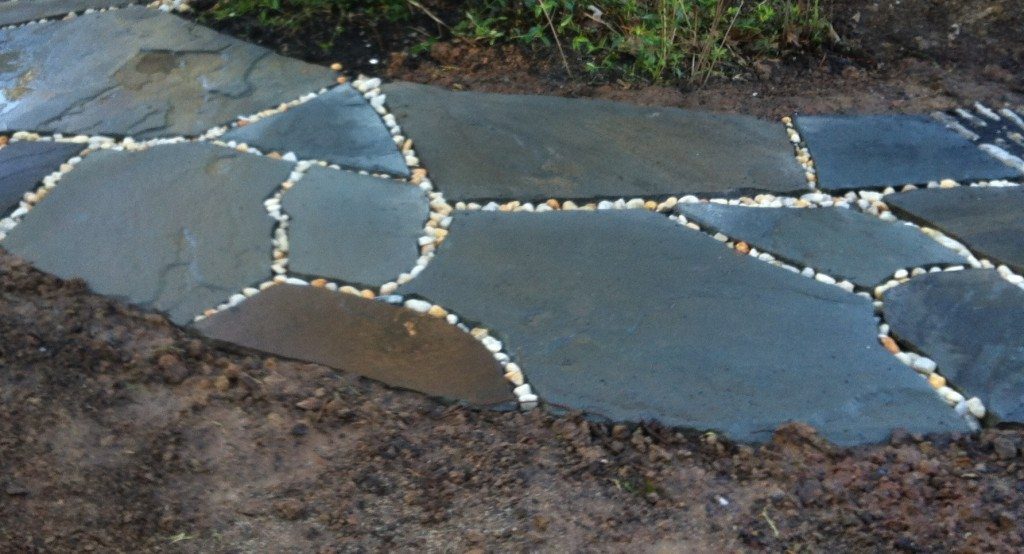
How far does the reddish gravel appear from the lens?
2.28 m

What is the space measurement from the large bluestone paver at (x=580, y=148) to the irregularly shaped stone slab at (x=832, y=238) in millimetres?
159

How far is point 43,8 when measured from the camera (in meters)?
5.07

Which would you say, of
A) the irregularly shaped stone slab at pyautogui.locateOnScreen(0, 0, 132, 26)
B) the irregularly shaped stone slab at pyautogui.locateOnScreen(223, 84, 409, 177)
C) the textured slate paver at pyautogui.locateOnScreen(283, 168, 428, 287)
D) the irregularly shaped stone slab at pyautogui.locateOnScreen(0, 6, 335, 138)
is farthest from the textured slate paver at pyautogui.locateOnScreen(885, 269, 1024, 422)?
the irregularly shaped stone slab at pyautogui.locateOnScreen(0, 0, 132, 26)

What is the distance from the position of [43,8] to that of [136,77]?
1194 mm

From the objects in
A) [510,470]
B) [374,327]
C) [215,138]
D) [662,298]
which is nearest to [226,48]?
[215,138]

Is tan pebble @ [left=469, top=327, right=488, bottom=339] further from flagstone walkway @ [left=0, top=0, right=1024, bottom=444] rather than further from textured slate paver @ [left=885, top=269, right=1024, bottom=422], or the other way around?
textured slate paver @ [left=885, top=269, right=1024, bottom=422]

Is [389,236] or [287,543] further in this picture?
[389,236]

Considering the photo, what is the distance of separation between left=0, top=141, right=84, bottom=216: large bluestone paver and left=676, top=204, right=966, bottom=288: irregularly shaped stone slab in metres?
2.20

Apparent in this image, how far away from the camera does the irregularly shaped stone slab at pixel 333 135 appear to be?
3662 millimetres

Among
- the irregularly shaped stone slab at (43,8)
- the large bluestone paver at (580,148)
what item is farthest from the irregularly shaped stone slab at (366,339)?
the irregularly shaped stone slab at (43,8)

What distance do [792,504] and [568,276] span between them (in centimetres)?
100

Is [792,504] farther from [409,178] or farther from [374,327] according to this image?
[409,178]

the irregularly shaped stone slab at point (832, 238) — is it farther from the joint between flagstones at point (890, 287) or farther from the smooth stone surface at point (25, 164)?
the smooth stone surface at point (25, 164)

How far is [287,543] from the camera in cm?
226
